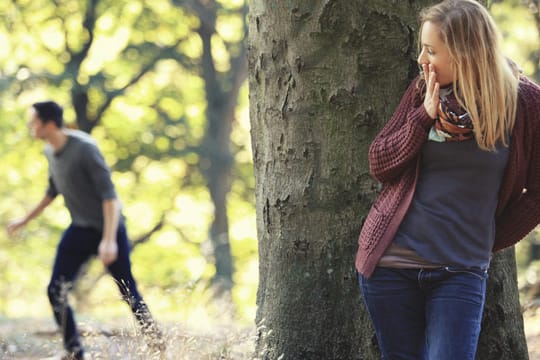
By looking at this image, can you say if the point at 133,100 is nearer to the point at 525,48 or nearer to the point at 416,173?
the point at 525,48

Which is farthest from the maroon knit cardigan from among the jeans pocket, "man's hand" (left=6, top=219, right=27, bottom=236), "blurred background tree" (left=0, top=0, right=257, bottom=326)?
"blurred background tree" (left=0, top=0, right=257, bottom=326)

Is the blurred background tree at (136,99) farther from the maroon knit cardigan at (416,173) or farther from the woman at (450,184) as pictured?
the woman at (450,184)

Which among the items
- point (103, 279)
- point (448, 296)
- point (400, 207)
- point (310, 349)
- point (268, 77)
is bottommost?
point (103, 279)

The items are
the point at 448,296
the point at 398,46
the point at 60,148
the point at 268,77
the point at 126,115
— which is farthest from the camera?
the point at 126,115

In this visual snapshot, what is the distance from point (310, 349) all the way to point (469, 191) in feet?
4.60

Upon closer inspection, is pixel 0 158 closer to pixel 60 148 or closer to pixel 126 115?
pixel 126 115

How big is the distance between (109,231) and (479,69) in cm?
363

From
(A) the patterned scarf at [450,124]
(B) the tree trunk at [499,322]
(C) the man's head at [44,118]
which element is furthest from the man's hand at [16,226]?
(A) the patterned scarf at [450,124]

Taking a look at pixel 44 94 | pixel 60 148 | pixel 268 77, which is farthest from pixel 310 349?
pixel 44 94

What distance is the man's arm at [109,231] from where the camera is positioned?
576 cm

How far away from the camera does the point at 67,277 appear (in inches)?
238

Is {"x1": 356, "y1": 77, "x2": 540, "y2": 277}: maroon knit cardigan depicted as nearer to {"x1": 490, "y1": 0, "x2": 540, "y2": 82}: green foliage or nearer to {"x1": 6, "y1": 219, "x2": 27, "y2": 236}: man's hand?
{"x1": 6, "y1": 219, "x2": 27, "y2": 236}: man's hand

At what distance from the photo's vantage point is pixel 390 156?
3.06 metres

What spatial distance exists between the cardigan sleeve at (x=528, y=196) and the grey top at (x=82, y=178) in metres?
3.48
